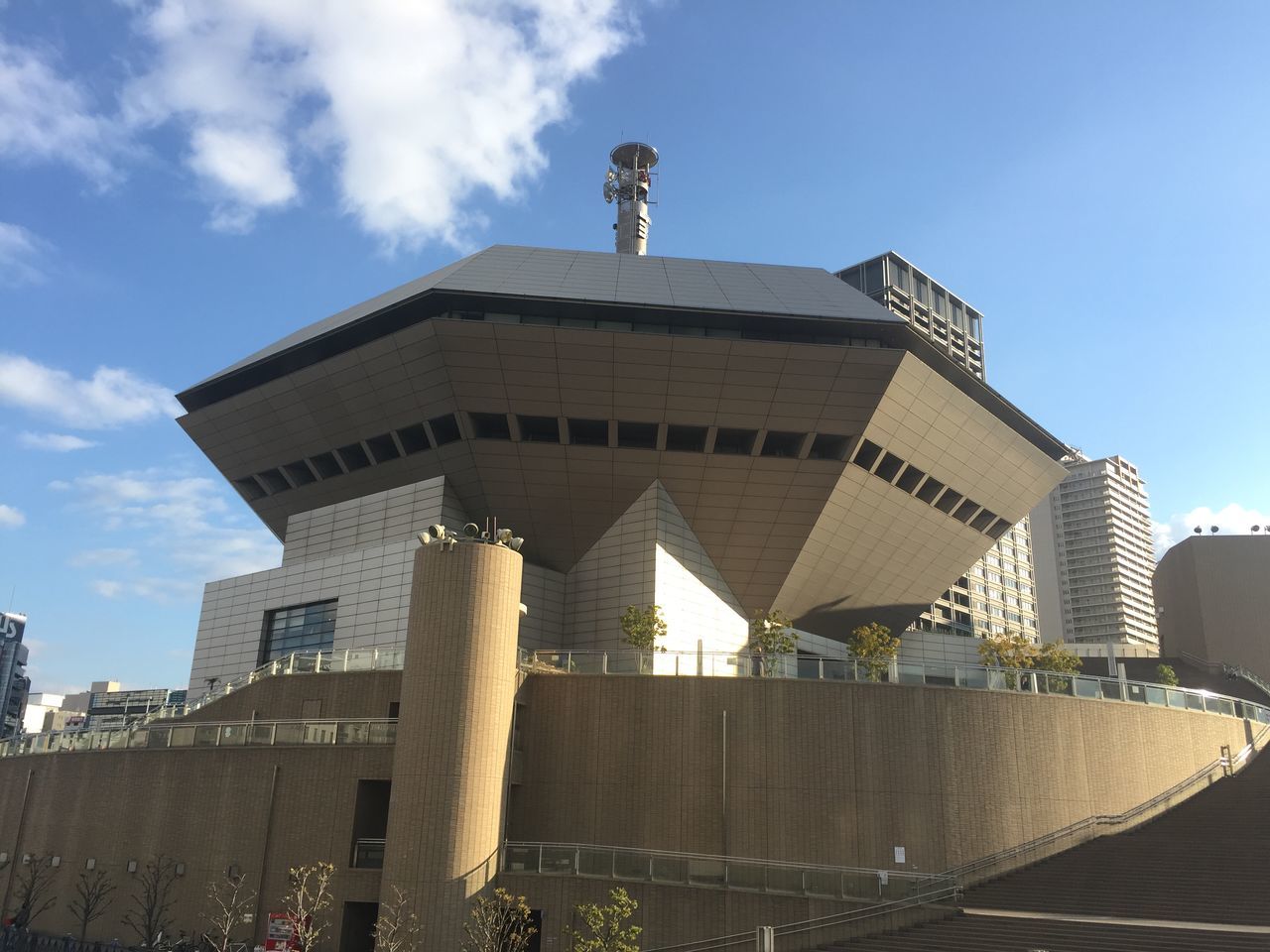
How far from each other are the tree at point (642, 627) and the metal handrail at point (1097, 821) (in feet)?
50.7

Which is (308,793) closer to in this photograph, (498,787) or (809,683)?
(498,787)

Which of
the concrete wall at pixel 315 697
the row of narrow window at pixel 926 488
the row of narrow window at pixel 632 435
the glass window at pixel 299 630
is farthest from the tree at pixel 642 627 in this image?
the glass window at pixel 299 630

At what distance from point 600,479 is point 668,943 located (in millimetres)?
23394

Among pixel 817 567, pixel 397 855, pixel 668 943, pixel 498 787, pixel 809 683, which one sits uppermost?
pixel 817 567

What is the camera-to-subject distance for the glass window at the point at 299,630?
47781 mm

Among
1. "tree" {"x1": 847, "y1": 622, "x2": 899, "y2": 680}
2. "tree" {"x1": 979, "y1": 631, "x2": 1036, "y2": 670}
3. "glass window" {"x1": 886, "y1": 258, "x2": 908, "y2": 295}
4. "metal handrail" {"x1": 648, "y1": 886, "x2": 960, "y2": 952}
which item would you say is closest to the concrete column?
"metal handrail" {"x1": 648, "y1": 886, "x2": 960, "y2": 952}

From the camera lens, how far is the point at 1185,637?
8319cm

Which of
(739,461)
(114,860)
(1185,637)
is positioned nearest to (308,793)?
(114,860)

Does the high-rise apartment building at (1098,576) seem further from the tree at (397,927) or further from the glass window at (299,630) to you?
the tree at (397,927)

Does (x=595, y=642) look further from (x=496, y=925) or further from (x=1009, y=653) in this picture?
(x=1009, y=653)

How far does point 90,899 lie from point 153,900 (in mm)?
3450

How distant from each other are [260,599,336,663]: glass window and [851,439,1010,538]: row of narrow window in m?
25.4

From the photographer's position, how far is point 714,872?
2561cm

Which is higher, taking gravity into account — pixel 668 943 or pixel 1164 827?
pixel 1164 827
